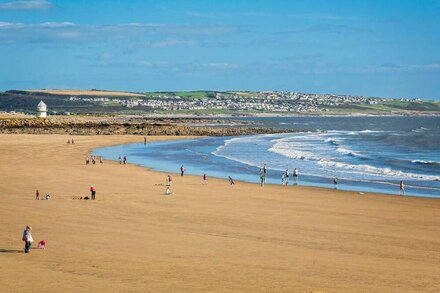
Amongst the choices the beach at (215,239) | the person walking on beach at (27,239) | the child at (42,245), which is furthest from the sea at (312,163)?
the person walking on beach at (27,239)


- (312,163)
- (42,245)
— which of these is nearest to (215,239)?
(42,245)

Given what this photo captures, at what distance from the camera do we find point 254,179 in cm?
4184

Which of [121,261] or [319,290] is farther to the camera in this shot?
[121,261]

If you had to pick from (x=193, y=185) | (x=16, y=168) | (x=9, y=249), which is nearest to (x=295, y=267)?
(x=9, y=249)

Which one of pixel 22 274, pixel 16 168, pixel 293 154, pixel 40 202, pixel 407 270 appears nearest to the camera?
pixel 22 274

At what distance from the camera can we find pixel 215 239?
2114 centimetres

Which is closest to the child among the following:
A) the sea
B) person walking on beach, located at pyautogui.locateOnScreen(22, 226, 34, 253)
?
person walking on beach, located at pyautogui.locateOnScreen(22, 226, 34, 253)

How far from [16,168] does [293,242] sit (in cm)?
2898

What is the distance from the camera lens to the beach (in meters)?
16.0

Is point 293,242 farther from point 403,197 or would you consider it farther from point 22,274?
point 403,197

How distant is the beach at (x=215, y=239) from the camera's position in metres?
16.0

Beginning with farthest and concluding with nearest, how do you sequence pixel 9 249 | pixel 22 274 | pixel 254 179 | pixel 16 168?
pixel 16 168, pixel 254 179, pixel 9 249, pixel 22 274

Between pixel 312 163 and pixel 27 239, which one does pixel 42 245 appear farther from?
pixel 312 163

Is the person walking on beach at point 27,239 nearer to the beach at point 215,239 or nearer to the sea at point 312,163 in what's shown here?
the beach at point 215,239
